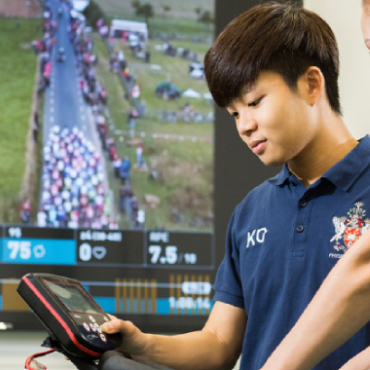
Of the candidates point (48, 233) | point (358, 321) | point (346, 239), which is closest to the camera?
point (358, 321)

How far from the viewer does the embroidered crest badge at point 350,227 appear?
3.18ft

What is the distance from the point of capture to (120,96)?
1.97 metres

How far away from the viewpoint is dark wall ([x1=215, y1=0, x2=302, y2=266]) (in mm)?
1940

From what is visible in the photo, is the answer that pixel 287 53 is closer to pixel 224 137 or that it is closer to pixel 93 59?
pixel 224 137

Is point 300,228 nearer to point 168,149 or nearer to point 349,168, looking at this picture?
point 349,168

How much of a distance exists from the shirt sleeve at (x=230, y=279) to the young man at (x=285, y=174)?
0.05 m

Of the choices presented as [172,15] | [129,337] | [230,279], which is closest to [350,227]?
[230,279]

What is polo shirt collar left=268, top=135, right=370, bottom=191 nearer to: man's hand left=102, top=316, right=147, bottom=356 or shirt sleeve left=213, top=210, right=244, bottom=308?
shirt sleeve left=213, top=210, right=244, bottom=308

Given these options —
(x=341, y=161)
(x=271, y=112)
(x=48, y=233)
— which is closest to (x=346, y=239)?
(x=341, y=161)

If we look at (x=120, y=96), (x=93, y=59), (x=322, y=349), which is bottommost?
(x=322, y=349)

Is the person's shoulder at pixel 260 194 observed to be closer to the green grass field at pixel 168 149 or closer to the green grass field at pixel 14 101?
the green grass field at pixel 168 149

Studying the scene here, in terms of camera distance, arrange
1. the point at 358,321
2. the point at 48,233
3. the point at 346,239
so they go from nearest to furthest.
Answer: the point at 358,321, the point at 346,239, the point at 48,233

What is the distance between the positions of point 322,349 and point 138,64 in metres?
1.45

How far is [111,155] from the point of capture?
6.35 ft
